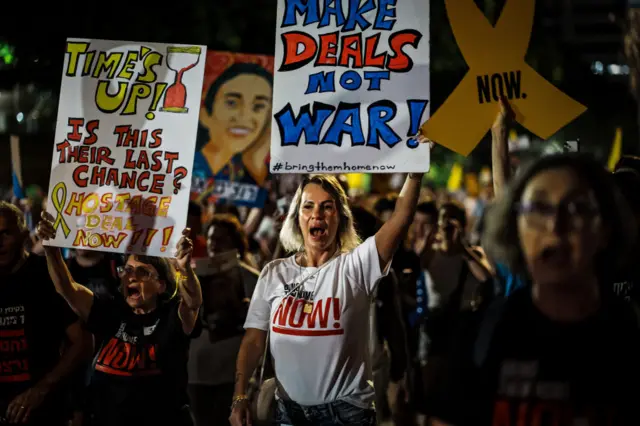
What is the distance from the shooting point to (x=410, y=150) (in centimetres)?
479

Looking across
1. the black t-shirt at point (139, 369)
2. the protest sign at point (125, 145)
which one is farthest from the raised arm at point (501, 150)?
the black t-shirt at point (139, 369)

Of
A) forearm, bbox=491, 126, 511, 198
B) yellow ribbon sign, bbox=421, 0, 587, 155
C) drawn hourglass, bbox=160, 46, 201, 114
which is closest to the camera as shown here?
forearm, bbox=491, 126, 511, 198

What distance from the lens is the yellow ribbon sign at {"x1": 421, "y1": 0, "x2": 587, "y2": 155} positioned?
4.52 metres

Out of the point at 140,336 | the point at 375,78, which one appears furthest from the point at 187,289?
the point at 375,78

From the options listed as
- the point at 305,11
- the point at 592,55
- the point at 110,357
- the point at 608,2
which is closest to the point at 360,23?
the point at 305,11

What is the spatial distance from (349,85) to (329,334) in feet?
4.92

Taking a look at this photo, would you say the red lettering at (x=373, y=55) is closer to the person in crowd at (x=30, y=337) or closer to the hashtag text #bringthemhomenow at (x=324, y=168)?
the hashtag text #bringthemhomenow at (x=324, y=168)

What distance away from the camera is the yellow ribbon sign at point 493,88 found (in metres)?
4.52

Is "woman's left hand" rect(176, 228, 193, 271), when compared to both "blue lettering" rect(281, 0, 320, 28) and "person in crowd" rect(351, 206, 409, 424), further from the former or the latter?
"person in crowd" rect(351, 206, 409, 424)

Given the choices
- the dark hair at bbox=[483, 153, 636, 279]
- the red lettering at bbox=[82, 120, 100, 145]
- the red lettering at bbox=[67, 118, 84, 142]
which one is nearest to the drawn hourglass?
the red lettering at bbox=[82, 120, 100, 145]

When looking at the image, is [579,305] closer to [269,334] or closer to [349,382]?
[349,382]

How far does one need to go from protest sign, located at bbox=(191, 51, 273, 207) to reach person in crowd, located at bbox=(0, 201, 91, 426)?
362cm

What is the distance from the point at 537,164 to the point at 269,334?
220cm

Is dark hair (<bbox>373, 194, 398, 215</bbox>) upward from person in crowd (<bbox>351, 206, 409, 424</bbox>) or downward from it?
upward
